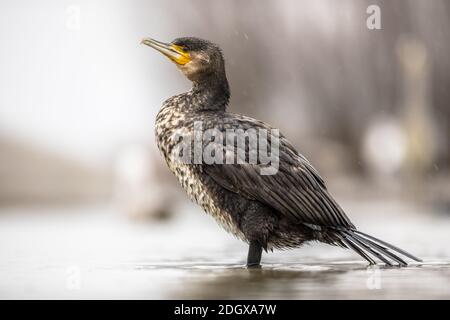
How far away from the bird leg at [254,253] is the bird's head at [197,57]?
1.47 metres

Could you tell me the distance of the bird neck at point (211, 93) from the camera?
739 cm

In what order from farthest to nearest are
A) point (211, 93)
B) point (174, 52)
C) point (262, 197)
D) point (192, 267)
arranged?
point (174, 52)
point (211, 93)
point (192, 267)
point (262, 197)

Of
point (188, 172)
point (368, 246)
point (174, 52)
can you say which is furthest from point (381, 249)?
point (174, 52)

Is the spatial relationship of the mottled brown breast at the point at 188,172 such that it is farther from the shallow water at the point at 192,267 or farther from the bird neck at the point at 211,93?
the shallow water at the point at 192,267

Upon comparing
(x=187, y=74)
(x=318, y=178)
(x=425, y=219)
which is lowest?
(x=425, y=219)

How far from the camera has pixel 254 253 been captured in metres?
6.85

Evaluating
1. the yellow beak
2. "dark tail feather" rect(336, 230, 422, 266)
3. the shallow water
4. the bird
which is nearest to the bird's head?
the yellow beak

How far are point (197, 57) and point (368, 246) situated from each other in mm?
2007

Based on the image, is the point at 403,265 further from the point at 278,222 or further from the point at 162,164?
the point at 162,164

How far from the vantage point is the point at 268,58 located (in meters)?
23.5

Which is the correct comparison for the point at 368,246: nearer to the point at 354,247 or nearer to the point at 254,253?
the point at 354,247

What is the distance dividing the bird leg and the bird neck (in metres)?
1.17
